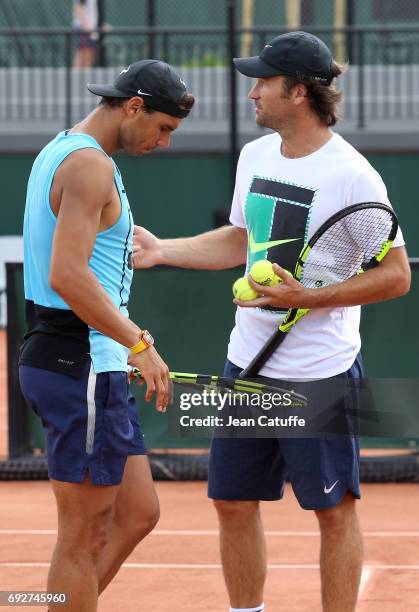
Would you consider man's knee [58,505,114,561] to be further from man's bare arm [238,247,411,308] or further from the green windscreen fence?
the green windscreen fence

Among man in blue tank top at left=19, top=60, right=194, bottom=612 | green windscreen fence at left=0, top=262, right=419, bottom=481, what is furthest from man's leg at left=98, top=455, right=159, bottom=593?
green windscreen fence at left=0, top=262, right=419, bottom=481

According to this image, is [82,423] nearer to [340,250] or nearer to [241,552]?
[241,552]

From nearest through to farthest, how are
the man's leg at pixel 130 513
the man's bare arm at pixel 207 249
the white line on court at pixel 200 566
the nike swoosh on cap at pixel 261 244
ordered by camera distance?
the man's leg at pixel 130 513 → the nike swoosh on cap at pixel 261 244 → the man's bare arm at pixel 207 249 → the white line on court at pixel 200 566

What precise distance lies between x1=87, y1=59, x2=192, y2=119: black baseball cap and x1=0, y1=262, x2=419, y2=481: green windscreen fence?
399 cm

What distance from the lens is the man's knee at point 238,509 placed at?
498 cm

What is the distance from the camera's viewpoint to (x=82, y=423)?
4.39 m

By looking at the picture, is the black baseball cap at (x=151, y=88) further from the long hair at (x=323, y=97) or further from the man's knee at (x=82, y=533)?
the man's knee at (x=82, y=533)

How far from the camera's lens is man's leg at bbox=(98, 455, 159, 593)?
4664 mm

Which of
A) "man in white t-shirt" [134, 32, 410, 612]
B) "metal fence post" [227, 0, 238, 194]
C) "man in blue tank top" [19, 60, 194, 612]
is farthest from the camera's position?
"metal fence post" [227, 0, 238, 194]

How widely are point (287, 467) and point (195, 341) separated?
3.66 m

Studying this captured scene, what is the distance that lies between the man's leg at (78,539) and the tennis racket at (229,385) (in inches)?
17.9

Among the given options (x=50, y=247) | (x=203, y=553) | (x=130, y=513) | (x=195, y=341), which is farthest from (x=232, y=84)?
(x=50, y=247)

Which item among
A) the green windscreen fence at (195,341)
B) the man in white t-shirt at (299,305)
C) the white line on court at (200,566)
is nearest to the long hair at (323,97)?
the man in white t-shirt at (299,305)

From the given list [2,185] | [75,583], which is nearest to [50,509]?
[75,583]
